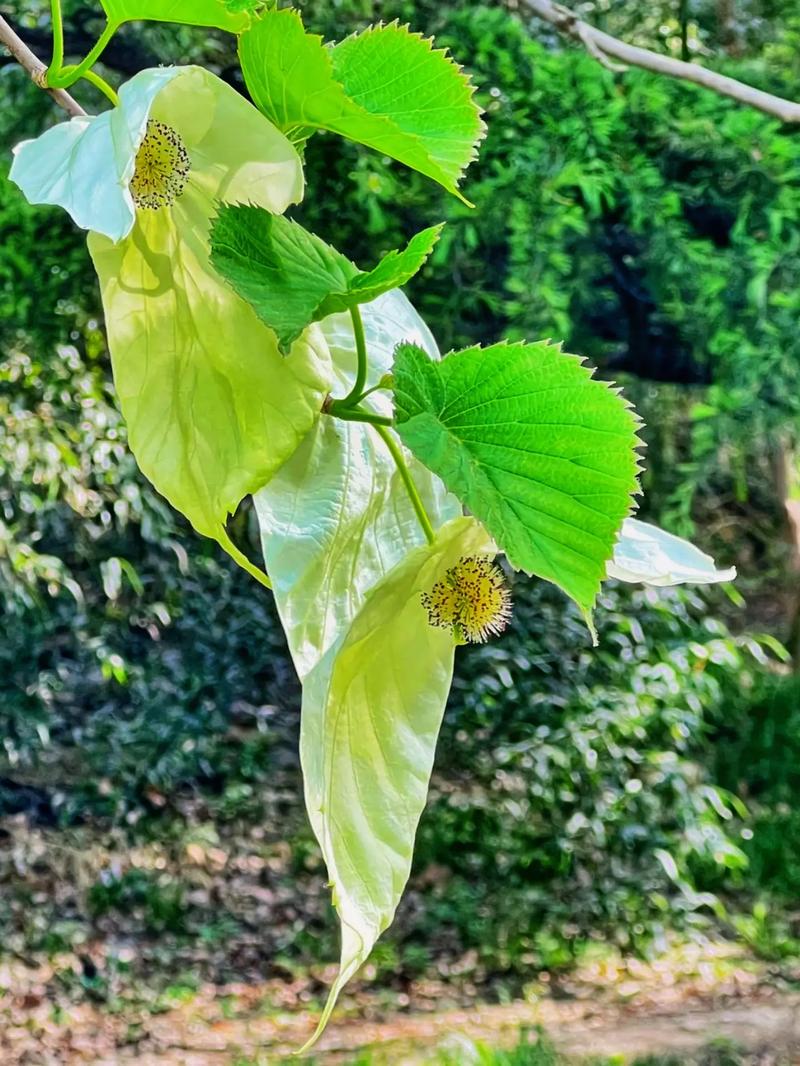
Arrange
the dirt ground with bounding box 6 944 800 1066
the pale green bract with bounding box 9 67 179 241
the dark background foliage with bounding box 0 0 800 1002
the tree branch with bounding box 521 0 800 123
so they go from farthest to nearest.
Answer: the dirt ground with bounding box 6 944 800 1066 < the dark background foliage with bounding box 0 0 800 1002 < the tree branch with bounding box 521 0 800 123 < the pale green bract with bounding box 9 67 179 241

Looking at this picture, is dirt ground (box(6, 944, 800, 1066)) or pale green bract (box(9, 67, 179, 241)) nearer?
pale green bract (box(9, 67, 179, 241))

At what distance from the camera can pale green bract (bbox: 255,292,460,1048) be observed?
0.43 ft

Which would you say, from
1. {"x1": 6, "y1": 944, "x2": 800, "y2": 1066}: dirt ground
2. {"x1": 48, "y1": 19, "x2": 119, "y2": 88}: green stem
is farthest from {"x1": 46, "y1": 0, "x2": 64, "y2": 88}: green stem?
{"x1": 6, "y1": 944, "x2": 800, "y2": 1066}: dirt ground

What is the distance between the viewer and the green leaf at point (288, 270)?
0.43ft

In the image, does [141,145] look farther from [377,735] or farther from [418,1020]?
[418,1020]

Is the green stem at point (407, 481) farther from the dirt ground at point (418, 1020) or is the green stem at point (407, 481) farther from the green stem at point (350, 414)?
the dirt ground at point (418, 1020)

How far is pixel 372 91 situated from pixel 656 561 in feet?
0.24

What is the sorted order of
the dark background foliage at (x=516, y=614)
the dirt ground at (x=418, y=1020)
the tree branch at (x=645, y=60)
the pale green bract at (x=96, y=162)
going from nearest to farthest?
the pale green bract at (x=96, y=162), the tree branch at (x=645, y=60), the dark background foliage at (x=516, y=614), the dirt ground at (x=418, y=1020)

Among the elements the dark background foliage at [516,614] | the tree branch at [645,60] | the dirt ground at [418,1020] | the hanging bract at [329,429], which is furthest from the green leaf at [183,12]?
the dirt ground at [418,1020]

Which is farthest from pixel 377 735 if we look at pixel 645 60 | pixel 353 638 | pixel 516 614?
pixel 516 614

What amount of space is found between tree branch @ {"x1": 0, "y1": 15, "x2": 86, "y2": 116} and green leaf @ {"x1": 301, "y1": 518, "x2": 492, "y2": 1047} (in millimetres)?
72

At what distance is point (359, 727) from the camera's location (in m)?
0.14

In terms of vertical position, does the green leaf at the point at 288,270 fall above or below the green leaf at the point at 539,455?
above

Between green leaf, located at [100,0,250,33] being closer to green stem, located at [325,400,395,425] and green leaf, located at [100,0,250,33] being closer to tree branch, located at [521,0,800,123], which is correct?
green stem, located at [325,400,395,425]
